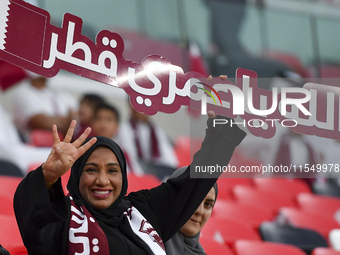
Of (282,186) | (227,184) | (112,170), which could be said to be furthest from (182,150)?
(112,170)

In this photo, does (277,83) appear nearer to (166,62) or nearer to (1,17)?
(166,62)

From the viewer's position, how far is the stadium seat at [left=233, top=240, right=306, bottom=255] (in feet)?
6.34

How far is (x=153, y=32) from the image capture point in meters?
4.33

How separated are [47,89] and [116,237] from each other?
2.35 meters

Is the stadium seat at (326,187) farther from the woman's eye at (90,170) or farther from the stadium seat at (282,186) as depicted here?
the woman's eye at (90,170)

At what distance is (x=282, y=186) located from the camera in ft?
11.8

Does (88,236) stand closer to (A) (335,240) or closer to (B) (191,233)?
(B) (191,233)

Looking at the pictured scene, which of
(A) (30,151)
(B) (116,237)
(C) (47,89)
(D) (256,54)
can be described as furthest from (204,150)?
(D) (256,54)

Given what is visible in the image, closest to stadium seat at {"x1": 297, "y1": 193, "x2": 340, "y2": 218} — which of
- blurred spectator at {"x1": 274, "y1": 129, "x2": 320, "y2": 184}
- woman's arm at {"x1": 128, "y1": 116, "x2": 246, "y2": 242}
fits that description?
blurred spectator at {"x1": 274, "y1": 129, "x2": 320, "y2": 184}

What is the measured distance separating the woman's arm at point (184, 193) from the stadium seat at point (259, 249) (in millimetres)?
598

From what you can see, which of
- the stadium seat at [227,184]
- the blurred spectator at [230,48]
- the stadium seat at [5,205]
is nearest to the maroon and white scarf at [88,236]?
the stadium seat at [5,205]

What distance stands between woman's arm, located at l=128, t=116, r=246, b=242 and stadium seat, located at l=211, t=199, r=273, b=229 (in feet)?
4.04

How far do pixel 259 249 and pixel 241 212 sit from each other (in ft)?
2.48

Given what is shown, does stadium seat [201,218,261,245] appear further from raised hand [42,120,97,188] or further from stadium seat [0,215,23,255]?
raised hand [42,120,97,188]
